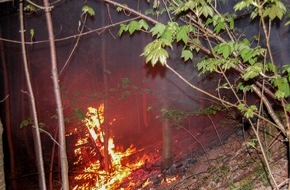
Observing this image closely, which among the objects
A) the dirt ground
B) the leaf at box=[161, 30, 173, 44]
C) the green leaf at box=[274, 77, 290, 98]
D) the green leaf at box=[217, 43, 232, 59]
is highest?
the leaf at box=[161, 30, 173, 44]

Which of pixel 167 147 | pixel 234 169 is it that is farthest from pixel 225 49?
pixel 167 147

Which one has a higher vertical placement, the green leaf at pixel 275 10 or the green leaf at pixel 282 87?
the green leaf at pixel 275 10

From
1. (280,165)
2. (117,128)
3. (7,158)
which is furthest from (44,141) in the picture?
(280,165)

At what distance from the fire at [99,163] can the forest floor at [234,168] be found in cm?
365

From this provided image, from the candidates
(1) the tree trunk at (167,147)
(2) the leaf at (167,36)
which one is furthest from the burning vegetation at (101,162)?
(2) the leaf at (167,36)

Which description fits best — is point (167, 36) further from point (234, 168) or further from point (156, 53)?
point (234, 168)

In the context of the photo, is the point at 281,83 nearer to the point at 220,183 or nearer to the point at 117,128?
the point at 220,183

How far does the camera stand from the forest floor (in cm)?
597

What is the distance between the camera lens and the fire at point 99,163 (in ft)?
40.4

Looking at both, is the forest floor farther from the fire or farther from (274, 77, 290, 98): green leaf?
the fire

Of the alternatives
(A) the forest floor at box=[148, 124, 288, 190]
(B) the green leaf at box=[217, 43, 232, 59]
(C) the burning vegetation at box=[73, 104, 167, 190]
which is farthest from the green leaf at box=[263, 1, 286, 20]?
(C) the burning vegetation at box=[73, 104, 167, 190]

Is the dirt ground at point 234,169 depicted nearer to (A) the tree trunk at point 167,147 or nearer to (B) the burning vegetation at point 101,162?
(A) the tree trunk at point 167,147

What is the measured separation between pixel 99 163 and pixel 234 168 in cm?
973

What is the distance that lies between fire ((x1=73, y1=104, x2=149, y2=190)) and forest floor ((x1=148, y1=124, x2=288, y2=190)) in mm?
3653
